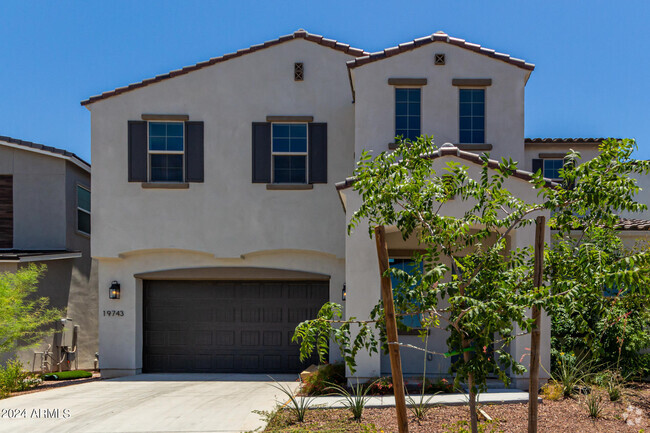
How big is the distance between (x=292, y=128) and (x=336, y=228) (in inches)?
111

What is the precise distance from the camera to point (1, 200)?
1523 centimetres

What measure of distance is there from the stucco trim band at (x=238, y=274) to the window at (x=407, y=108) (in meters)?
4.21

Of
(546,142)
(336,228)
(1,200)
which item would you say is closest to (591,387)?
(336,228)

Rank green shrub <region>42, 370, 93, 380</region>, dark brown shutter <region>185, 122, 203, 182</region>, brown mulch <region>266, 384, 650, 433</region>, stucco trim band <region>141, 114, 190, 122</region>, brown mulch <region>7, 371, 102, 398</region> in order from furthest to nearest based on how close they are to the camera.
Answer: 1. stucco trim band <region>141, 114, 190, 122</region>
2. dark brown shutter <region>185, 122, 203, 182</region>
3. green shrub <region>42, 370, 93, 380</region>
4. brown mulch <region>7, 371, 102, 398</region>
5. brown mulch <region>266, 384, 650, 433</region>

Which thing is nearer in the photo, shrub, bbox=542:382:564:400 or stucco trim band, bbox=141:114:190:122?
shrub, bbox=542:382:564:400

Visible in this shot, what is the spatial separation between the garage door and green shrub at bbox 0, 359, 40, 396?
9.02 ft

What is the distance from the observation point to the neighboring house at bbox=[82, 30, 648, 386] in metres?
13.5

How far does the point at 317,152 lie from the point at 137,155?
4.53 meters

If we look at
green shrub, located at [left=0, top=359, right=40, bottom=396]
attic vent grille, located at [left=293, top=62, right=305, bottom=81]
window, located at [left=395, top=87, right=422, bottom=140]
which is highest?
attic vent grille, located at [left=293, top=62, right=305, bottom=81]

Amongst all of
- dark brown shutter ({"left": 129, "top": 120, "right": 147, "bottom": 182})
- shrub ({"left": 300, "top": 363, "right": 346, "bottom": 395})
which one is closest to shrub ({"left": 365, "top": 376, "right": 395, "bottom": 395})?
shrub ({"left": 300, "top": 363, "right": 346, "bottom": 395})

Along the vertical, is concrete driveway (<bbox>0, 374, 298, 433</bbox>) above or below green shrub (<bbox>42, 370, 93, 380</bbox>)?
above

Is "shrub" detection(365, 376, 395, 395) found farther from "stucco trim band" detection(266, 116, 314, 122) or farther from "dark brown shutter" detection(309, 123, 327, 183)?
"stucco trim band" detection(266, 116, 314, 122)

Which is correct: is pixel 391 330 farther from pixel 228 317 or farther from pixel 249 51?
pixel 249 51

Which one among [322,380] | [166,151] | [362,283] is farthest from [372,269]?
[166,151]
